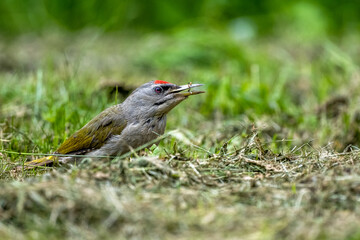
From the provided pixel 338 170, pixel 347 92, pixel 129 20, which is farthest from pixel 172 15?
pixel 338 170

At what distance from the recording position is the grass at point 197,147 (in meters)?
3.05

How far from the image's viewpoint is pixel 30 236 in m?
2.96

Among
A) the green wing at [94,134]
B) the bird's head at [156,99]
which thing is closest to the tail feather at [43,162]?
the green wing at [94,134]

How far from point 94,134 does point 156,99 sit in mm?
658

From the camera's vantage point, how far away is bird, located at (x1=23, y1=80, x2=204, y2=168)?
16.2 feet

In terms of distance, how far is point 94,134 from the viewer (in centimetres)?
504

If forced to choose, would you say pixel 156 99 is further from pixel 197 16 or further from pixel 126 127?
pixel 197 16

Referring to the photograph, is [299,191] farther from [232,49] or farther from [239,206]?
[232,49]

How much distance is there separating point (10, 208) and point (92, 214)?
1.65 ft

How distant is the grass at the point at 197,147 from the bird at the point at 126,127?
27 centimetres

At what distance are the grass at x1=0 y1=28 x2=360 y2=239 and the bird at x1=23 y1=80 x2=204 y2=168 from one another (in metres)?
0.27

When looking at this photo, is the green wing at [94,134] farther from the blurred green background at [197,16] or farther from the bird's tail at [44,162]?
the blurred green background at [197,16]

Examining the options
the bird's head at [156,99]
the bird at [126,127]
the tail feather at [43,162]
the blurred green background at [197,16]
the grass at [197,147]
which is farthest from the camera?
the blurred green background at [197,16]

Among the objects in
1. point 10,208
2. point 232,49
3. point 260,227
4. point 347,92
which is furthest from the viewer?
point 232,49
